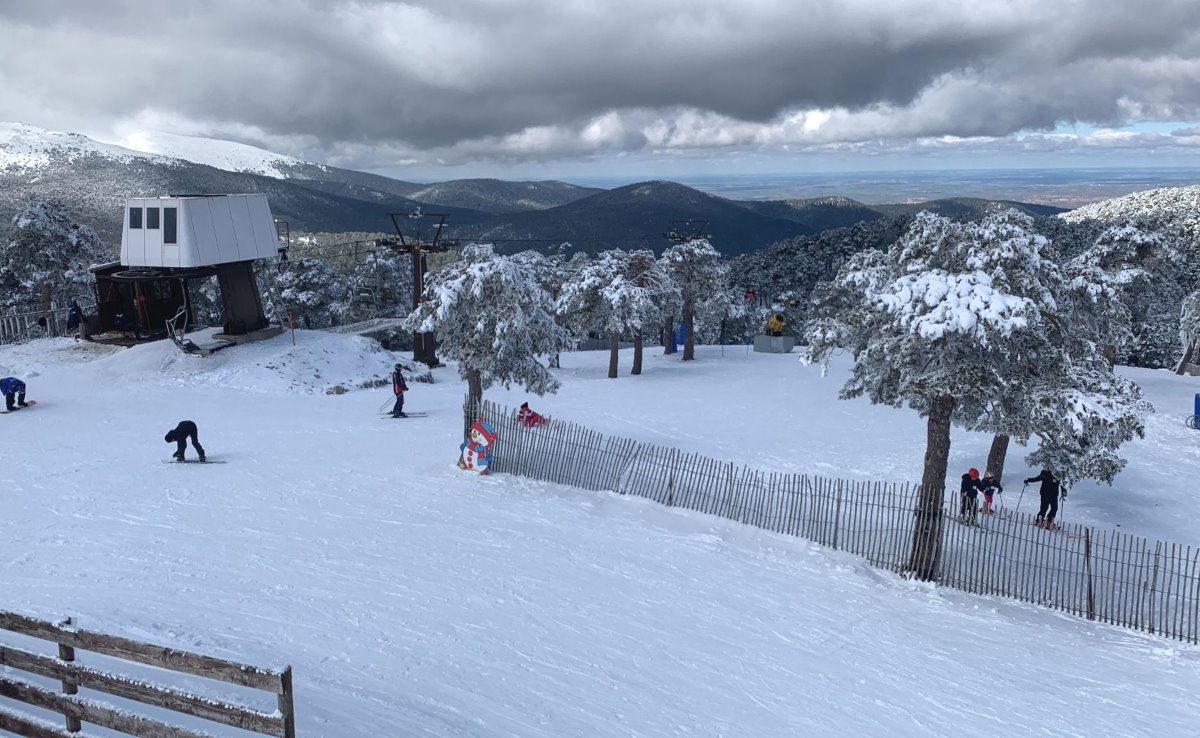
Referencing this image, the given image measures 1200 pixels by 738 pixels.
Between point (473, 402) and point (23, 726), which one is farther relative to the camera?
point (473, 402)

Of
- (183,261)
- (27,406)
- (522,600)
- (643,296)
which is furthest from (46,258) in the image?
(522,600)

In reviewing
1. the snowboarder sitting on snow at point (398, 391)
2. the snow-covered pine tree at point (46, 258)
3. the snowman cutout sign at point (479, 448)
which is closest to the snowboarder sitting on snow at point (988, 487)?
the snowman cutout sign at point (479, 448)

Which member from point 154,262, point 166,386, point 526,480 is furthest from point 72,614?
point 154,262

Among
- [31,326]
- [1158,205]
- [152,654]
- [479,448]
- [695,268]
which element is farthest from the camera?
[1158,205]

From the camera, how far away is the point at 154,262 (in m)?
32.0

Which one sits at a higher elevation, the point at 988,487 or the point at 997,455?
the point at 997,455

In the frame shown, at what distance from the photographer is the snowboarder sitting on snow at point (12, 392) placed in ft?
75.4

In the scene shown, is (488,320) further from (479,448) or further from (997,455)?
(997,455)

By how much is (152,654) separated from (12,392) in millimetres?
22635

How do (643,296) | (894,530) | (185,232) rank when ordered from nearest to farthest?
1. (894,530)
2. (185,232)
3. (643,296)

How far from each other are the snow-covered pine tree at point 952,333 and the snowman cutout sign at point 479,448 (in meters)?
7.74

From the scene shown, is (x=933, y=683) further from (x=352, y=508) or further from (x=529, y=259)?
(x=529, y=259)

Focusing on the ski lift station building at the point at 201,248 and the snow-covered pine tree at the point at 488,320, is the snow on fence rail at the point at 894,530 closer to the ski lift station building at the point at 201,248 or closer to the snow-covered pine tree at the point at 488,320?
the snow-covered pine tree at the point at 488,320

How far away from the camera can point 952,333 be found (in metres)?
12.9
